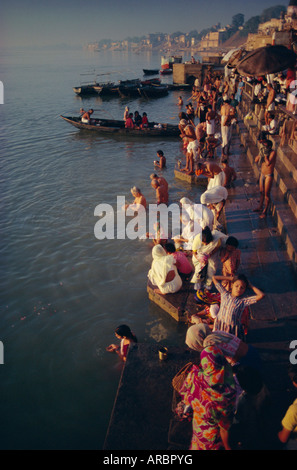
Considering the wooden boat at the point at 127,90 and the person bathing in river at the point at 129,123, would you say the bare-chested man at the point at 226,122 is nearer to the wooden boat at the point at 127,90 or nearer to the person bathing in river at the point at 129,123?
the person bathing in river at the point at 129,123

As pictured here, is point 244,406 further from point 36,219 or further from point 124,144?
point 124,144

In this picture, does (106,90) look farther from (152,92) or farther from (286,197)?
(286,197)

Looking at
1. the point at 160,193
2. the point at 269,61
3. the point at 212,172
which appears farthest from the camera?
the point at 160,193

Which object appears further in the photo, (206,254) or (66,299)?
(66,299)

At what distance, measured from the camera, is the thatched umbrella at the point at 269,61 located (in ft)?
29.2

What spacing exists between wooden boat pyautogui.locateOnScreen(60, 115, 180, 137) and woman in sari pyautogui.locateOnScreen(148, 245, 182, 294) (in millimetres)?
13959

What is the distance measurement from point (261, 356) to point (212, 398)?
1.86m

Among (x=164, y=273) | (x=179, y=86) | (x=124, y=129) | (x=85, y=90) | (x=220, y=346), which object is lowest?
(x=164, y=273)

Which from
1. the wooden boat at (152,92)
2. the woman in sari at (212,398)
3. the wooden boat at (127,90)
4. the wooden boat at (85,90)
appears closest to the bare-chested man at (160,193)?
the woman in sari at (212,398)

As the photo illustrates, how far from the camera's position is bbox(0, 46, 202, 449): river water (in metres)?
4.73

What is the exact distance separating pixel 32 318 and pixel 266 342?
4.83m

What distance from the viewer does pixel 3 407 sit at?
16.0 feet

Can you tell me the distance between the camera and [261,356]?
4.43 metres

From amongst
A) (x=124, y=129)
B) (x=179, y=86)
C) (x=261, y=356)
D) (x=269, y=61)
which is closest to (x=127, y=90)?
(x=179, y=86)
